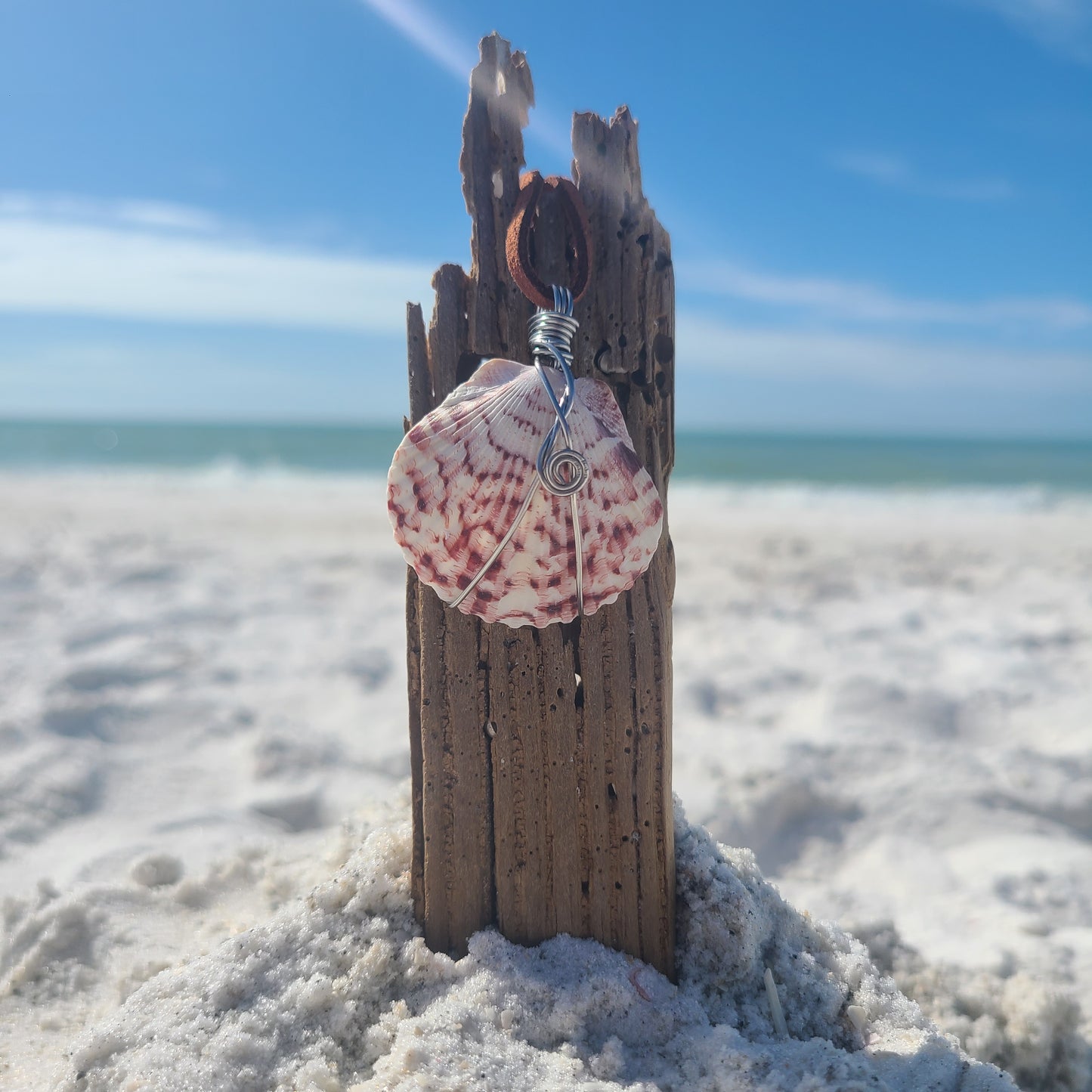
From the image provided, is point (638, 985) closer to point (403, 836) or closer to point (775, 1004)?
point (775, 1004)

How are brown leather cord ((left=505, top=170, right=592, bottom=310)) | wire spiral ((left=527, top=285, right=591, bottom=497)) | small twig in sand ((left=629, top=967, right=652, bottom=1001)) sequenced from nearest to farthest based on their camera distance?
wire spiral ((left=527, top=285, right=591, bottom=497)) → brown leather cord ((left=505, top=170, right=592, bottom=310)) → small twig in sand ((left=629, top=967, right=652, bottom=1001))

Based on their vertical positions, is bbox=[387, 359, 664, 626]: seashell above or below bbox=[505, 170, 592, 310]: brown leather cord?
below

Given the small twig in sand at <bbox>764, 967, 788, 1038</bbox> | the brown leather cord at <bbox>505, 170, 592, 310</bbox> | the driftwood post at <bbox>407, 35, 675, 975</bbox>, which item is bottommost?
the small twig in sand at <bbox>764, 967, 788, 1038</bbox>

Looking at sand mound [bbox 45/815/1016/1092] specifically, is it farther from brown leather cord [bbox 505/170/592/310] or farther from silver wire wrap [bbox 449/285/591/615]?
brown leather cord [bbox 505/170/592/310]

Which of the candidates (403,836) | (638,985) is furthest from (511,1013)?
(403,836)

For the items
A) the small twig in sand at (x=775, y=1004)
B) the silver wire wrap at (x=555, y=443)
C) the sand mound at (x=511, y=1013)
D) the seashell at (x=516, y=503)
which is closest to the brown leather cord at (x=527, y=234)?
the silver wire wrap at (x=555, y=443)

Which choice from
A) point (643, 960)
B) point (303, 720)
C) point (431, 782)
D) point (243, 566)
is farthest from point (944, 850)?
point (243, 566)

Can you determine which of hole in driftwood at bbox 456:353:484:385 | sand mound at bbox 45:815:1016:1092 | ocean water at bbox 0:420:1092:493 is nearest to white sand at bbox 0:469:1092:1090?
sand mound at bbox 45:815:1016:1092

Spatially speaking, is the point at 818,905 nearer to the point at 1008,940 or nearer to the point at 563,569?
the point at 1008,940
